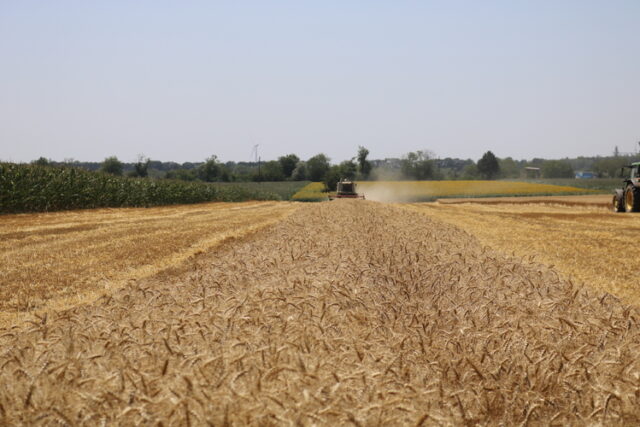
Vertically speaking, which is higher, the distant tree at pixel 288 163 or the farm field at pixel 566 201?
the distant tree at pixel 288 163

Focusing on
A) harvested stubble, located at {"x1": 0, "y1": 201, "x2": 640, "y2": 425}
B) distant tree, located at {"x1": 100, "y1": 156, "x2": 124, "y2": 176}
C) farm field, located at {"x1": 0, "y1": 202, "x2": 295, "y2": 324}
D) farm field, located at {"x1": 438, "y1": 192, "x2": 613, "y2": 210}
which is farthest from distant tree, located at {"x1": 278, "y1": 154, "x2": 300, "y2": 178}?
harvested stubble, located at {"x1": 0, "y1": 201, "x2": 640, "y2": 425}

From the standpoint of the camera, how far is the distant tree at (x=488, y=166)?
174 meters

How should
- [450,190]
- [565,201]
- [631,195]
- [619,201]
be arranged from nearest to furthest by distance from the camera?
1. [631,195]
2. [619,201]
3. [565,201]
4. [450,190]

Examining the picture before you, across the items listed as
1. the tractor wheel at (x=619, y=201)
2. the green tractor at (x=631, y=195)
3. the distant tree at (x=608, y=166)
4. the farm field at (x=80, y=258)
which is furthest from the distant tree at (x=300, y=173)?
the farm field at (x=80, y=258)

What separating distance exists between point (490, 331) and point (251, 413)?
2.71 meters

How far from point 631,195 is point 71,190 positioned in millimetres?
29134

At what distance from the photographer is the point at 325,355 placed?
3268 millimetres

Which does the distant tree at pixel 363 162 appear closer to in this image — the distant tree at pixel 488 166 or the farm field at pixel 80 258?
the distant tree at pixel 488 166

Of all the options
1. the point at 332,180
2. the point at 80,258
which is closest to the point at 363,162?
the point at 332,180

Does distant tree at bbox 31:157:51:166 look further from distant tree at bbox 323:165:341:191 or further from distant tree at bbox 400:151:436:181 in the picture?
distant tree at bbox 400:151:436:181

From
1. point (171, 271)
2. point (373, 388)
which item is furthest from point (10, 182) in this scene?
point (373, 388)

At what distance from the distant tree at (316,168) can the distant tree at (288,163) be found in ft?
34.2

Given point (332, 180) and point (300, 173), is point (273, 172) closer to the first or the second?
point (300, 173)

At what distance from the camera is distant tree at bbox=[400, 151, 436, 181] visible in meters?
160
